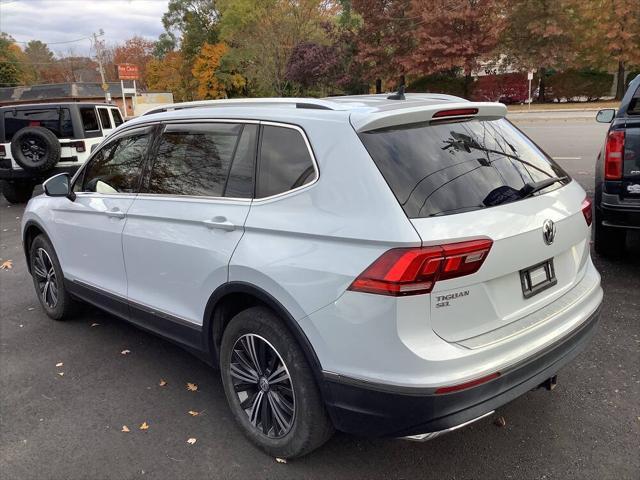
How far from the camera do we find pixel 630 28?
3784 cm

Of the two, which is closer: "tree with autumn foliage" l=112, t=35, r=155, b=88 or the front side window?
the front side window

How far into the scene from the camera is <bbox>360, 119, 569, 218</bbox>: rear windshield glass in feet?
7.70

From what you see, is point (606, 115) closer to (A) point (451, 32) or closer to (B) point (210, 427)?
(B) point (210, 427)

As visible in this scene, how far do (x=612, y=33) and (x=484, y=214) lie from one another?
4305 cm

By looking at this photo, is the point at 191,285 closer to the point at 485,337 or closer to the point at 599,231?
the point at 485,337

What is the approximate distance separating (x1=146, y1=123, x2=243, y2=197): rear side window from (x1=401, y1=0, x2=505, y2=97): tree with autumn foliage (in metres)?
37.6

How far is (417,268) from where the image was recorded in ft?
7.09

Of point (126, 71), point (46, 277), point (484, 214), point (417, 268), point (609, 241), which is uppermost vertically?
point (126, 71)

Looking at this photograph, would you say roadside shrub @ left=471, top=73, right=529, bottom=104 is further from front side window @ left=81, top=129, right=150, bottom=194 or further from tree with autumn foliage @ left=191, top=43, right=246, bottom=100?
front side window @ left=81, top=129, right=150, bottom=194

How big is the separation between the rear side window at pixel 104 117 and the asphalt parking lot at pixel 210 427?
29.9 ft

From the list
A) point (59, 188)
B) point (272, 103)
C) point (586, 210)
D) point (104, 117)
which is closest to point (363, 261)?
point (272, 103)

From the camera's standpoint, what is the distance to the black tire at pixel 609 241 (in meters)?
5.42

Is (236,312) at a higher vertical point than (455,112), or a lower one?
lower

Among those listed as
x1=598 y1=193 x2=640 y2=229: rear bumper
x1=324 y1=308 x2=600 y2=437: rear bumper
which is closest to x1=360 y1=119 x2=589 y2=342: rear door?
x1=324 y1=308 x2=600 y2=437: rear bumper
